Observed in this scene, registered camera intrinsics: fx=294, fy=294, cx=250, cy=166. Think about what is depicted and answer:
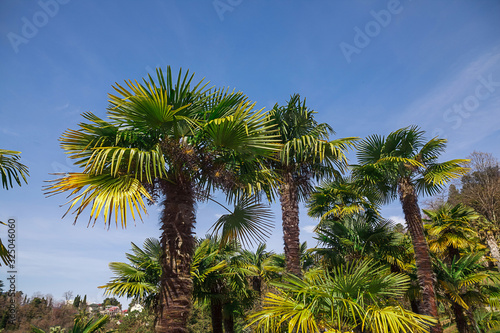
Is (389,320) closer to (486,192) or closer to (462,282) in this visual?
(462,282)

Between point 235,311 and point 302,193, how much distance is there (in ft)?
21.0

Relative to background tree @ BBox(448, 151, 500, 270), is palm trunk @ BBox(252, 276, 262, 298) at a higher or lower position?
lower

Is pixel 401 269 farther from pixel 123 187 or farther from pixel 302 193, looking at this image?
pixel 123 187

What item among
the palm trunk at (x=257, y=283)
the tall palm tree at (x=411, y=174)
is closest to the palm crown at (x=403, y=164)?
the tall palm tree at (x=411, y=174)

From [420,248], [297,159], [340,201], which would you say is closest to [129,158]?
[297,159]

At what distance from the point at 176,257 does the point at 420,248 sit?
28.0ft

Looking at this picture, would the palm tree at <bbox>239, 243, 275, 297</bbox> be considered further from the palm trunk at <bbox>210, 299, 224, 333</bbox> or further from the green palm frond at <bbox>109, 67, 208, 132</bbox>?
the green palm frond at <bbox>109, 67, 208, 132</bbox>

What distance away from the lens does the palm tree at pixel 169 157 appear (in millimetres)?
4125

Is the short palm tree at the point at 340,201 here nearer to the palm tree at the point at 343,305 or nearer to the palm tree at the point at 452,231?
the palm tree at the point at 452,231

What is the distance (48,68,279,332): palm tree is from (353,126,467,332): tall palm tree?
6450 mm

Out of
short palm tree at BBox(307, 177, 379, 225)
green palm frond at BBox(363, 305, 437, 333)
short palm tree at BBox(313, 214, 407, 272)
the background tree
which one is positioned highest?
the background tree

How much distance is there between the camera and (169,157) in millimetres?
4734

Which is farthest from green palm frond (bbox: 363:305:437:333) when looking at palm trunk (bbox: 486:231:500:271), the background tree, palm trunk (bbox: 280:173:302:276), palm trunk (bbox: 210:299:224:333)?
the background tree

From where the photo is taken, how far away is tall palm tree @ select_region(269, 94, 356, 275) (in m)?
8.16
